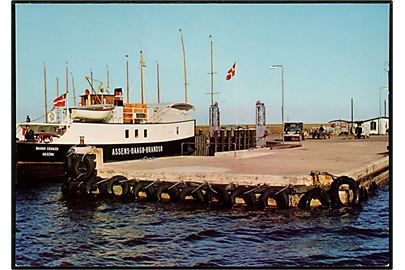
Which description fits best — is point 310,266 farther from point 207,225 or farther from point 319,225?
point 207,225

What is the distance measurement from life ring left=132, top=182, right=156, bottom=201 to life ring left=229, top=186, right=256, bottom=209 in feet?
6.21

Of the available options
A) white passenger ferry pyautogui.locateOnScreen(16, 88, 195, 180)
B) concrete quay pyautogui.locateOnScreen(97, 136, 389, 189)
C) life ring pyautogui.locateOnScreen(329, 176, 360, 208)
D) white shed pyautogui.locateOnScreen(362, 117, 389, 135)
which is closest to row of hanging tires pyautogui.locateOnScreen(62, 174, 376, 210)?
life ring pyautogui.locateOnScreen(329, 176, 360, 208)

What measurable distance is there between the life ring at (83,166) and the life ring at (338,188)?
5.65m

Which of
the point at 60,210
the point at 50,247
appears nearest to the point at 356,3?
the point at 50,247

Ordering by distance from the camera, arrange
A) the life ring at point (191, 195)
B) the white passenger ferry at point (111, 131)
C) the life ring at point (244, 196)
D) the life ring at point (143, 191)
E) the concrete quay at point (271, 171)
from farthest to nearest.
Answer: the white passenger ferry at point (111, 131) → the life ring at point (143, 191) → the life ring at point (191, 195) → the concrete quay at point (271, 171) → the life ring at point (244, 196)

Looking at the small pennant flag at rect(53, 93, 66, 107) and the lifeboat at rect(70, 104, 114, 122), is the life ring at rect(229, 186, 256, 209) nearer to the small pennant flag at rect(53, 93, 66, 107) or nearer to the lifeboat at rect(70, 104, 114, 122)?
the small pennant flag at rect(53, 93, 66, 107)

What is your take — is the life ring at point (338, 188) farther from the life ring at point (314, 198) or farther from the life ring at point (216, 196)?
the life ring at point (216, 196)

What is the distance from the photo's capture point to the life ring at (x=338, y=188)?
9.66 m

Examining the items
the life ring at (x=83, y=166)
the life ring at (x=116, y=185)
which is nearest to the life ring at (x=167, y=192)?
the life ring at (x=116, y=185)

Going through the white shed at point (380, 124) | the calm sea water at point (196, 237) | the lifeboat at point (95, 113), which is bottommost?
the calm sea water at point (196, 237)

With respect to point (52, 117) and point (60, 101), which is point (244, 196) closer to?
point (60, 101)

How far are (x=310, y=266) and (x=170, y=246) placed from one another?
7.08 ft

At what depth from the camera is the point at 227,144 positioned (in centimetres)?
1867

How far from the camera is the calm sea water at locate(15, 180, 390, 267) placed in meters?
7.25
